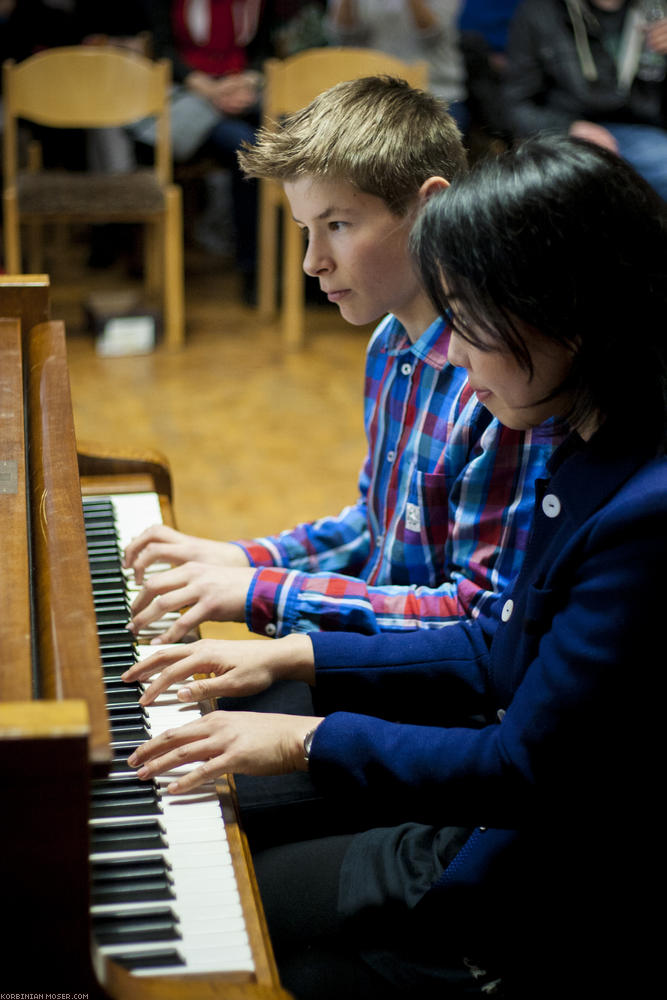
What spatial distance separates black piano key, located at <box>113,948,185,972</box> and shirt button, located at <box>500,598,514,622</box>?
469 millimetres

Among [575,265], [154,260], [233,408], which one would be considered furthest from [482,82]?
[575,265]

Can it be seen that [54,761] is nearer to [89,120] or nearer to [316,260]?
[316,260]

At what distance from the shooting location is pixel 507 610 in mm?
1219

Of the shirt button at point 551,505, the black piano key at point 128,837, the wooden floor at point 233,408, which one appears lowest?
the wooden floor at point 233,408

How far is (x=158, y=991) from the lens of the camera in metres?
0.90

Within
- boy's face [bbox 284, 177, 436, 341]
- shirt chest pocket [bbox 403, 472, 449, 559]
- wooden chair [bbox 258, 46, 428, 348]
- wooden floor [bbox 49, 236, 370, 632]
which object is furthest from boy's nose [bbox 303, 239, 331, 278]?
wooden chair [bbox 258, 46, 428, 348]

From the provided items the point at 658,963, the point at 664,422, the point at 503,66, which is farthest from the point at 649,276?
the point at 503,66

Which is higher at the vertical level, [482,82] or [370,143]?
[370,143]

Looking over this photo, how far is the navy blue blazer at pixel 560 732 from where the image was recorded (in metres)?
0.98

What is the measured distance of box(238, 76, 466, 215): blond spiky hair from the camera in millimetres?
1440

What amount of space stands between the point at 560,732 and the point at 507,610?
226 mm

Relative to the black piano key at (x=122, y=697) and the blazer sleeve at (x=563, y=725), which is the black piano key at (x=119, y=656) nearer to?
the black piano key at (x=122, y=697)

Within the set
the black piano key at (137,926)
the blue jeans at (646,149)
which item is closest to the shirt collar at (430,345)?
the black piano key at (137,926)

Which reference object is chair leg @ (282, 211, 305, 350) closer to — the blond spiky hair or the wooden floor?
the wooden floor
